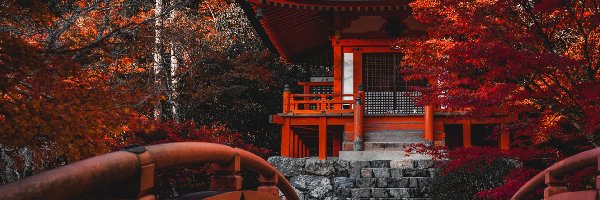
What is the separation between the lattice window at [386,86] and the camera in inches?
611

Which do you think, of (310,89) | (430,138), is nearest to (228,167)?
(430,138)

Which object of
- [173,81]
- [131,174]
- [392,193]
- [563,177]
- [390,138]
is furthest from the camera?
[173,81]

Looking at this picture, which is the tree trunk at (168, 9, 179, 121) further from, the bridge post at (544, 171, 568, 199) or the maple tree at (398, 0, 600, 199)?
the bridge post at (544, 171, 568, 199)

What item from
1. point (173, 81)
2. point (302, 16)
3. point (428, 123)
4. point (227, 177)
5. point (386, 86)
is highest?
point (302, 16)

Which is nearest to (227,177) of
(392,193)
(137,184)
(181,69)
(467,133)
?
(137,184)

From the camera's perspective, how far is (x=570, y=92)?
7586 millimetres

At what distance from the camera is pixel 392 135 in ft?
48.3

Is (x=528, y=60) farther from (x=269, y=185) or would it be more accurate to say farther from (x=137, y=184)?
(x=137, y=184)

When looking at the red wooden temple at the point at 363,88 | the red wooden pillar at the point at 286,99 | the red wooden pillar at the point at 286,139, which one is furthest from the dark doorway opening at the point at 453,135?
the red wooden pillar at the point at 286,99

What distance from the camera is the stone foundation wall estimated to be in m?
12.3

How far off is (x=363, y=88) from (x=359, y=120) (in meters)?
0.93

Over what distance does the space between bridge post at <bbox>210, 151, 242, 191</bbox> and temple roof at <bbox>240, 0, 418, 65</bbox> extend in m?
11.8

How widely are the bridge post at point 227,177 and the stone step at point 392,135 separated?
12.0 m

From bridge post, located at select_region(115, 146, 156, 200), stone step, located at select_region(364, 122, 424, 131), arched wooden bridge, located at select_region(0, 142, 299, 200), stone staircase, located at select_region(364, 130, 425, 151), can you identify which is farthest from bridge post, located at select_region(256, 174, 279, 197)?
stone step, located at select_region(364, 122, 424, 131)
